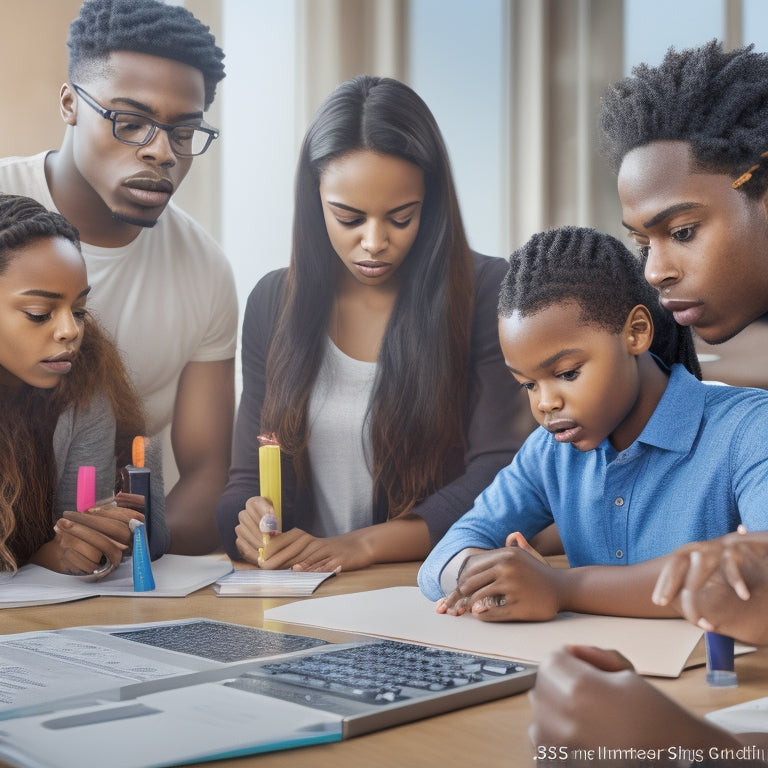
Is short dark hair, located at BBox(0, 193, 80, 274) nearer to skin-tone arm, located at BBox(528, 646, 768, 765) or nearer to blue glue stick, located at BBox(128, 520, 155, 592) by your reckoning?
blue glue stick, located at BBox(128, 520, 155, 592)

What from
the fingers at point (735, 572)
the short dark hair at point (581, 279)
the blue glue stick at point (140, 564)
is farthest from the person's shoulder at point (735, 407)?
the blue glue stick at point (140, 564)

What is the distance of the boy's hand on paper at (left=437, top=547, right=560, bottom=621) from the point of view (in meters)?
0.95

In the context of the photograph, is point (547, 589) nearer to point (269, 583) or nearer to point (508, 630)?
point (508, 630)

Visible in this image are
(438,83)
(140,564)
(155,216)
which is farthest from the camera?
(438,83)

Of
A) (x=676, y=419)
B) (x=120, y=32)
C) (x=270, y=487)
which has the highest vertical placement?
(x=120, y=32)

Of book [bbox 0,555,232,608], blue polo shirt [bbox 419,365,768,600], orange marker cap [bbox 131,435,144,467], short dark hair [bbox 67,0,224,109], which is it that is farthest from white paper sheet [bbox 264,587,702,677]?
short dark hair [bbox 67,0,224,109]

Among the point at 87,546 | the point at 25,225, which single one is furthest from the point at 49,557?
the point at 25,225

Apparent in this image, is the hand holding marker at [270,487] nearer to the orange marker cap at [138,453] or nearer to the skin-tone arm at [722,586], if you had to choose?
the orange marker cap at [138,453]

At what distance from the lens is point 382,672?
72cm

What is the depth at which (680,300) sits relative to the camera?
3.92ft

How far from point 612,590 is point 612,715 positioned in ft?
1.66

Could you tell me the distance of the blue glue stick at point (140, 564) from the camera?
4.00 feet

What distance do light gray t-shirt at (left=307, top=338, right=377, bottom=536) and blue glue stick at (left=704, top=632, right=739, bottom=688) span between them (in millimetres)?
1022

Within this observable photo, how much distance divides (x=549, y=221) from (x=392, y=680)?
1993mm
